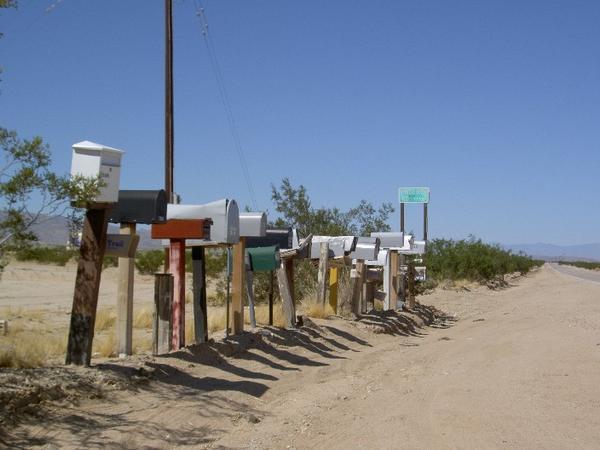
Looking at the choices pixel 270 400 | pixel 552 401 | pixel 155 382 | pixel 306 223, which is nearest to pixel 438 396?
pixel 552 401

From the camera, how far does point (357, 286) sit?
1997 centimetres

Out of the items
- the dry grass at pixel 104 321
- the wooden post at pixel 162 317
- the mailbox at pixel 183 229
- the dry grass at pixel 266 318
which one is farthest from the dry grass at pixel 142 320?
the wooden post at pixel 162 317

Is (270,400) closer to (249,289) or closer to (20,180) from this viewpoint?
(20,180)

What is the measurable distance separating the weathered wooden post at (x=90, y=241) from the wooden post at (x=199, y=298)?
3.15m

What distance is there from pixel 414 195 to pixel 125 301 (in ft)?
104

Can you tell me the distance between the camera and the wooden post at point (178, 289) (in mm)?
11478

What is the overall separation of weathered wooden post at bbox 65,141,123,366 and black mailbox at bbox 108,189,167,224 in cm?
101

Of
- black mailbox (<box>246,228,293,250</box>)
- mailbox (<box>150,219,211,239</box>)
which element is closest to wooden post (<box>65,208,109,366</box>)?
mailbox (<box>150,219,211,239</box>)

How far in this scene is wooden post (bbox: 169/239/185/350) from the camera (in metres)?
11.5

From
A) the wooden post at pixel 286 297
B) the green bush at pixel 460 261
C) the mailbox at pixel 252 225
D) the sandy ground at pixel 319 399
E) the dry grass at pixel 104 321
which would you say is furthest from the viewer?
the green bush at pixel 460 261

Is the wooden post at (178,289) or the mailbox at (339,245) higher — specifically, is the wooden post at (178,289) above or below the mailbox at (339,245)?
below

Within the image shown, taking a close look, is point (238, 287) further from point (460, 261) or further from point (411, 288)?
point (460, 261)

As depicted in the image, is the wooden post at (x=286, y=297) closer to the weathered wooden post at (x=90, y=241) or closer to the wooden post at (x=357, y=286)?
the wooden post at (x=357, y=286)

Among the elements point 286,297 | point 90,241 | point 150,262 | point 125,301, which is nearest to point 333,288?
point 286,297
